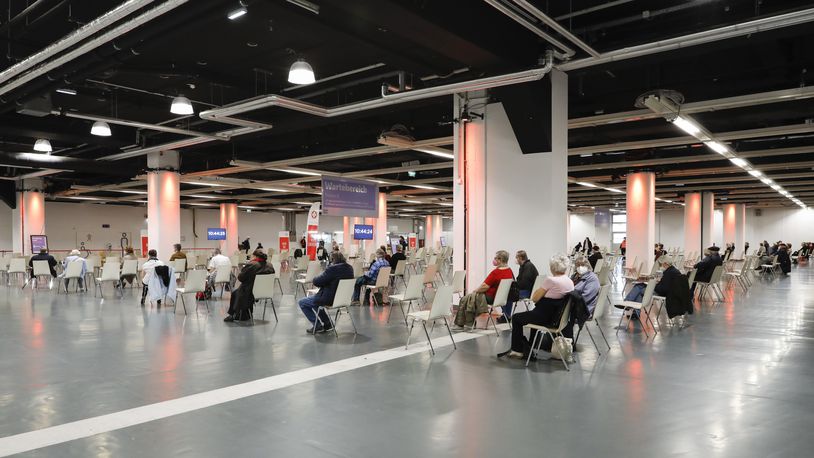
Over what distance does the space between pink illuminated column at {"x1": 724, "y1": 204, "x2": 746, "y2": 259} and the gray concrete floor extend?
2723 centimetres

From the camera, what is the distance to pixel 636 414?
4.16 m

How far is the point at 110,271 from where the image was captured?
1198 centimetres

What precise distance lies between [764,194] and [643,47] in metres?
25.7

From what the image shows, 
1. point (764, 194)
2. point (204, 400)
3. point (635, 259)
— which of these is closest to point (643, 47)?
point (204, 400)

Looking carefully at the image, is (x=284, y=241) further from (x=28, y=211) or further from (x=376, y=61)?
(x=376, y=61)

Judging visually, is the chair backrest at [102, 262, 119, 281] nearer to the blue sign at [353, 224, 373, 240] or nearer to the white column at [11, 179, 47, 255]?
the white column at [11, 179, 47, 255]

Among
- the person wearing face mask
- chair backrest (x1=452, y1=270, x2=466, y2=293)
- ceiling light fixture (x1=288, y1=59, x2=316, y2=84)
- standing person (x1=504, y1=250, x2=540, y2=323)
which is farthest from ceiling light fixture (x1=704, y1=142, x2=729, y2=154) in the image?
ceiling light fixture (x1=288, y1=59, x2=316, y2=84)

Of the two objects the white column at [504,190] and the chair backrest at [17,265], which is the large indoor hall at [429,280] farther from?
the chair backrest at [17,265]

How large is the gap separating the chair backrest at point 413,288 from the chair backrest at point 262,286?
2.12 m

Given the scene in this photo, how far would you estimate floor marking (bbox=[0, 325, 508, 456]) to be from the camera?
144 inches

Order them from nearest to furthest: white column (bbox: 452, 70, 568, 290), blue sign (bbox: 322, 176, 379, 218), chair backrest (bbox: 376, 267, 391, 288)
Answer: white column (bbox: 452, 70, 568, 290) < chair backrest (bbox: 376, 267, 391, 288) < blue sign (bbox: 322, 176, 379, 218)

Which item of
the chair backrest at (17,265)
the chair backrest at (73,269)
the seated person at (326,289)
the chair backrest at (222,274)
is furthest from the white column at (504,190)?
the chair backrest at (17,265)

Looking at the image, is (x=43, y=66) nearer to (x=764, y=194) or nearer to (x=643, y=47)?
(x=643, y=47)

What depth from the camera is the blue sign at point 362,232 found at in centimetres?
2411
